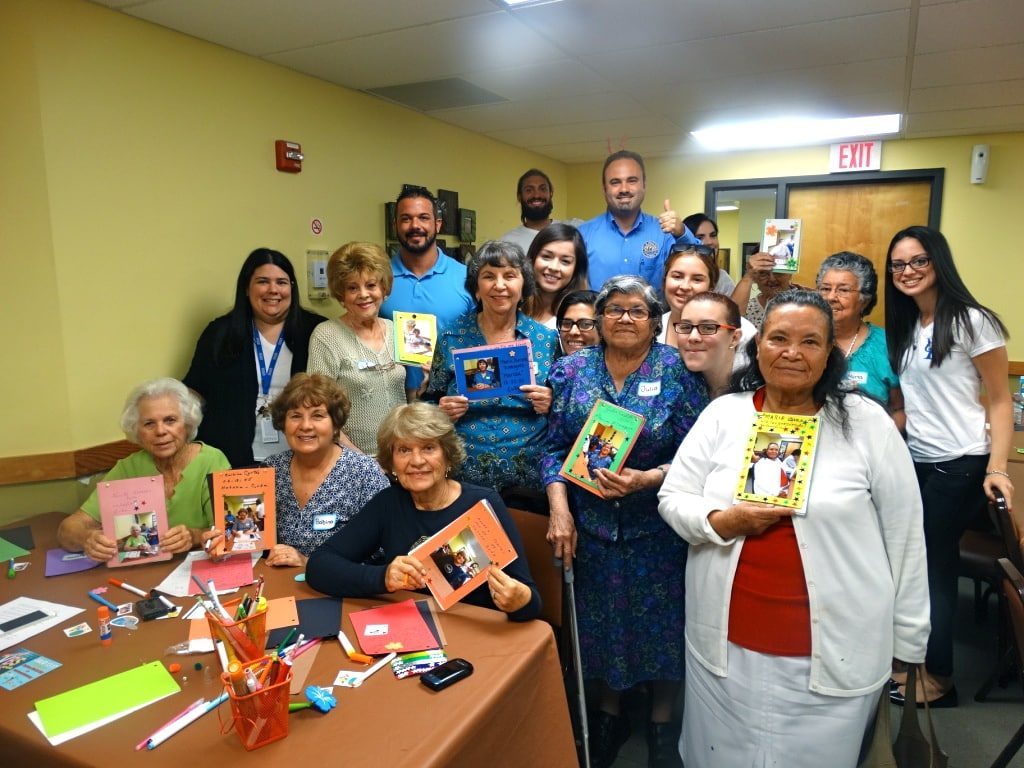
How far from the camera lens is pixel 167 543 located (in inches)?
83.4

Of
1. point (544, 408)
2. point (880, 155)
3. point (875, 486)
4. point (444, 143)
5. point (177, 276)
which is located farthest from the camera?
point (880, 155)

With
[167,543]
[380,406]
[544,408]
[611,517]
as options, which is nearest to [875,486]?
[611,517]

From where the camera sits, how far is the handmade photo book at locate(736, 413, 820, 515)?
1713 mm

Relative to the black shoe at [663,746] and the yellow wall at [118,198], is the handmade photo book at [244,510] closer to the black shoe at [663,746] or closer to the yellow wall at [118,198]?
the yellow wall at [118,198]

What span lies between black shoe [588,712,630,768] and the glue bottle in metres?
1.65

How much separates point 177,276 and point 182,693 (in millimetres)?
2332

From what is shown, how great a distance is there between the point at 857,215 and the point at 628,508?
216 inches

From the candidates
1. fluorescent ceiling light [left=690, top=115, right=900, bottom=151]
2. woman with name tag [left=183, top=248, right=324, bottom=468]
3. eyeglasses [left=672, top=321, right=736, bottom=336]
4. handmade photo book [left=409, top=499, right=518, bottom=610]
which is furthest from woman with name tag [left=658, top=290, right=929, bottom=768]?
fluorescent ceiling light [left=690, top=115, right=900, bottom=151]

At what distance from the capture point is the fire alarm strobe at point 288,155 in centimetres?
373

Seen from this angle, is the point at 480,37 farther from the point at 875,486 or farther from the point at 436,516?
the point at 875,486

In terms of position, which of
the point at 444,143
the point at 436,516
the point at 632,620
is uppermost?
the point at 444,143

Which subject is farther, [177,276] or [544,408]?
[177,276]

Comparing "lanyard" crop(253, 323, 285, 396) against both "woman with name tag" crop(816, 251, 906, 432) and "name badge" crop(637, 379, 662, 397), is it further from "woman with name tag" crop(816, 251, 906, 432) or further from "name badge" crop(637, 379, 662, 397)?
"woman with name tag" crop(816, 251, 906, 432)

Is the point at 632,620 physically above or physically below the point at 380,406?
below
